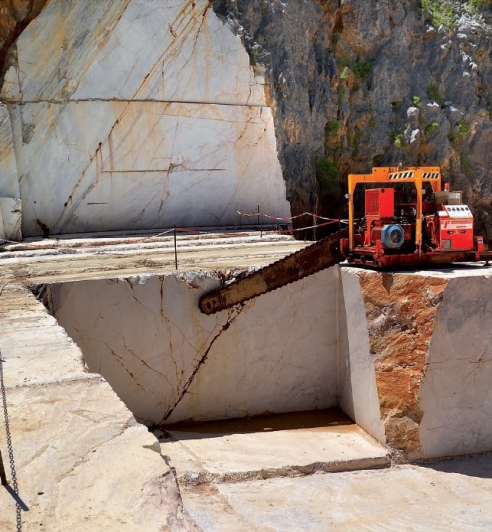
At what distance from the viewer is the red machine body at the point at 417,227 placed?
24.8 feet

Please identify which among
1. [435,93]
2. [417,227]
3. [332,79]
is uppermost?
[332,79]

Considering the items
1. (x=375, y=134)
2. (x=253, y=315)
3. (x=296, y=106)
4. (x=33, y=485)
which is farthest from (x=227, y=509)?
(x=375, y=134)

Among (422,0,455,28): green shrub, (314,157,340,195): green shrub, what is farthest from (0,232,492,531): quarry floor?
(422,0,455,28): green shrub

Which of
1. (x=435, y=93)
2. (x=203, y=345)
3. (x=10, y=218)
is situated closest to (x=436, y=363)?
(x=203, y=345)

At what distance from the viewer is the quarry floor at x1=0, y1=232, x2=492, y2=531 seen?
8.64 feet

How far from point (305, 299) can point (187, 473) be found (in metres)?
3.16

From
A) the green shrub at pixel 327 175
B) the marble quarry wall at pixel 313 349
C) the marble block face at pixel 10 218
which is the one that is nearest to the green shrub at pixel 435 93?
the green shrub at pixel 327 175

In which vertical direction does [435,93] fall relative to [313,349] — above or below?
above

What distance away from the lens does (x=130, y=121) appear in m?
12.8

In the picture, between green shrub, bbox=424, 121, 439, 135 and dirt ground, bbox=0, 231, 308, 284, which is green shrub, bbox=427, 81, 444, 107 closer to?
green shrub, bbox=424, 121, 439, 135

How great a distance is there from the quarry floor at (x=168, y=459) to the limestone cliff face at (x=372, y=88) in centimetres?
370

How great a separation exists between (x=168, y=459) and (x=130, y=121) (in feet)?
30.8

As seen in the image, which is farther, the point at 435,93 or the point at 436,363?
the point at 435,93

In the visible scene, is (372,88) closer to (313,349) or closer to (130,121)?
(130,121)
